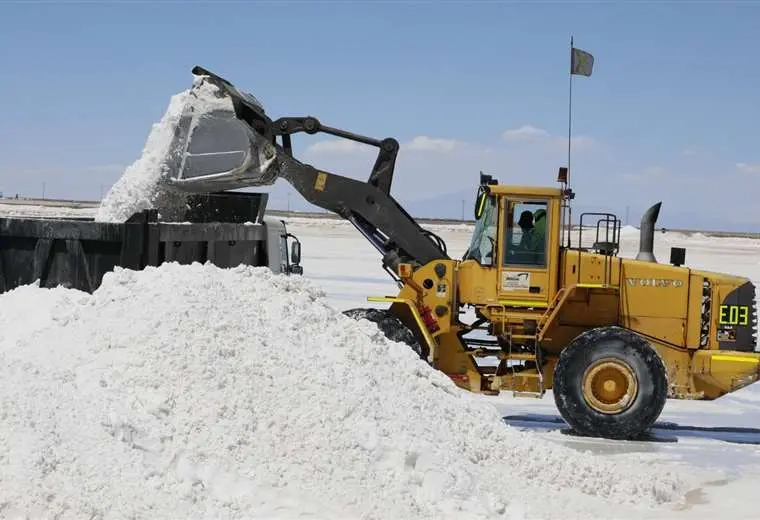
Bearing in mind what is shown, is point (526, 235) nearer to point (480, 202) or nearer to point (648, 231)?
point (480, 202)

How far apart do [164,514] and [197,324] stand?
182cm

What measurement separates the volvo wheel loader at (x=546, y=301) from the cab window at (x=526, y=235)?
0.04ft

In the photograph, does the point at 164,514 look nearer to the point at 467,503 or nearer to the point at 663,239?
the point at 467,503

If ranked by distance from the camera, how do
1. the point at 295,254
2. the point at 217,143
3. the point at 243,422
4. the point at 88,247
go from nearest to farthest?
the point at 243,422 < the point at 88,247 < the point at 217,143 < the point at 295,254

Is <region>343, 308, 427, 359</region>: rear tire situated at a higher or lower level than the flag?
lower

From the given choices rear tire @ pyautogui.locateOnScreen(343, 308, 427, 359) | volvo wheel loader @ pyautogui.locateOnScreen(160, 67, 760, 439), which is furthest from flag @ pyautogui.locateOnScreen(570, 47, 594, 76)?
rear tire @ pyautogui.locateOnScreen(343, 308, 427, 359)

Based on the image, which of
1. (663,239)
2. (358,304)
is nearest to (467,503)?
(358,304)

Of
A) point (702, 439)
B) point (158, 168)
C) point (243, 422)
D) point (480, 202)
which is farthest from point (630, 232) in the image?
point (243, 422)

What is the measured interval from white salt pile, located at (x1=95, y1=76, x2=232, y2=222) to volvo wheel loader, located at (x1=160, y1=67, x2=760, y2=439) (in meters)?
0.05

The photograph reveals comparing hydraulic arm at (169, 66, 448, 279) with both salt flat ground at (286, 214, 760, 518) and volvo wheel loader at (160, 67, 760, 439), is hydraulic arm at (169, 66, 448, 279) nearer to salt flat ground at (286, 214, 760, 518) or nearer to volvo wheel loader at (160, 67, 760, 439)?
volvo wheel loader at (160, 67, 760, 439)

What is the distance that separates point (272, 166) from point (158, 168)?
1.49 m

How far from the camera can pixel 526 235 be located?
11.6 m

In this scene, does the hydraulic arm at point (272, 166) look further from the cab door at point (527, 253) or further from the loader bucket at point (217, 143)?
the cab door at point (527, 253)

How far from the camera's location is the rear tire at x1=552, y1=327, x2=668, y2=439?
1092cm
